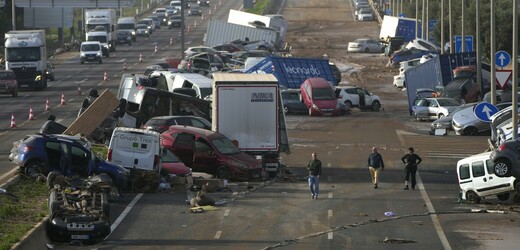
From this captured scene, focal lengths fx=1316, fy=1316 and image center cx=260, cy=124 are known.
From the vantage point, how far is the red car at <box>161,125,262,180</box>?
1476 inches

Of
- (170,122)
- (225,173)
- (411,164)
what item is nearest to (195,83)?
(170,122)

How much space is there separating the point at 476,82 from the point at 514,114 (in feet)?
87.6

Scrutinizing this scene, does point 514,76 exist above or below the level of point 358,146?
above

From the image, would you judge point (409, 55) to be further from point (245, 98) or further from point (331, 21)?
Answer: point (245, 98)

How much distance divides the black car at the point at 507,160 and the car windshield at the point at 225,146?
325 inches

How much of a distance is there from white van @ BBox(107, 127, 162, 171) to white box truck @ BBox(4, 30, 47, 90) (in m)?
38.0

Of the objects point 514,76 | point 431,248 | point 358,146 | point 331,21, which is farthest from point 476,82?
point 331,21

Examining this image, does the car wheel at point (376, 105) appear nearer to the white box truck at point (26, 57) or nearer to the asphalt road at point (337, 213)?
the asphalt road at point (337, 213)

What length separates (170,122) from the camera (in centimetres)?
4269

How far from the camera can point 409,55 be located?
88.3 meters

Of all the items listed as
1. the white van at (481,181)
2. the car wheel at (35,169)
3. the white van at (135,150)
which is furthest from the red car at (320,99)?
the car wheel at (35,169)

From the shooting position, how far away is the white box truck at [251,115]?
38.9 meters

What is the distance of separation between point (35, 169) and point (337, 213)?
26.6 feet

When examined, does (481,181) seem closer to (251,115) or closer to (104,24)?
(251,115)
